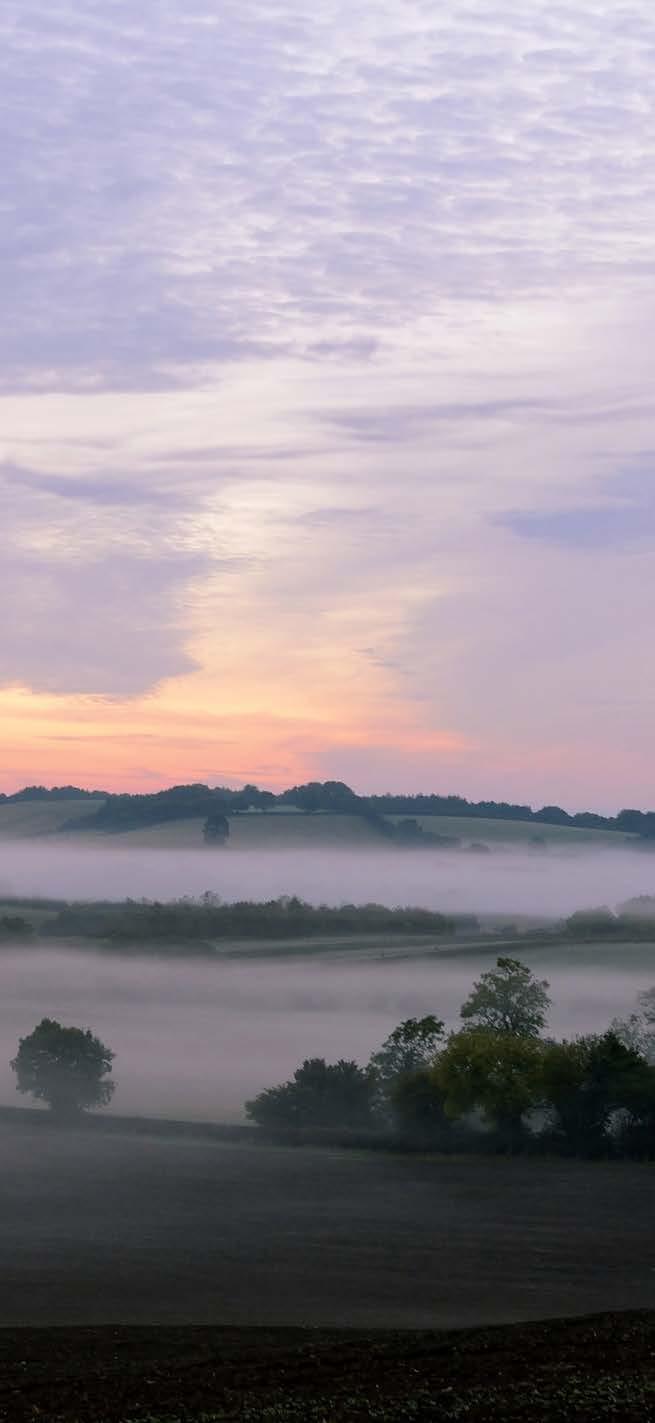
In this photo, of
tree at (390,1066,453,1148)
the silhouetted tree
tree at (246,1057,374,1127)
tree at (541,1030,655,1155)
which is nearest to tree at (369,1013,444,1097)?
the silhouetted tree

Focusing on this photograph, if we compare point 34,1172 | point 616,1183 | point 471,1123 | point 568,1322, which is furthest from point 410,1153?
point 568,1322

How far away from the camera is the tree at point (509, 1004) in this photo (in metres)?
125

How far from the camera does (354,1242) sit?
266ft

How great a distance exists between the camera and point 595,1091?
354 ft

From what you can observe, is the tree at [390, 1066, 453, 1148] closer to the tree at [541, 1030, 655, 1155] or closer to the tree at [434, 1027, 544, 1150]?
the tree at [434, 1027, 544, 1150]

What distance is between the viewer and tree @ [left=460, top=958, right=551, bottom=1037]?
12500 centimetres

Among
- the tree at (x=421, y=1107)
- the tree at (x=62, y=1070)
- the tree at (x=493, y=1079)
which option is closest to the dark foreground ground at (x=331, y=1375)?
the tree at (x=493, y=1079)

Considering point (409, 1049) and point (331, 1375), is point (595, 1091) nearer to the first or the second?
point (409, 1049)

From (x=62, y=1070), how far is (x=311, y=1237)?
60429 millimetres

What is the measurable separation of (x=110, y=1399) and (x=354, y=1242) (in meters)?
34.6

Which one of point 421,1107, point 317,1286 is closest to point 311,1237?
point 317,1286

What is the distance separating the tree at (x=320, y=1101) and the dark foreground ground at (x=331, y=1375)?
68.4 metres

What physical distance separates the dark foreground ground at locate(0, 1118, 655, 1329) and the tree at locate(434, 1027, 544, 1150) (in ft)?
14.1

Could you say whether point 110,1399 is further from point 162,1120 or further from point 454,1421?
point 162,1120
